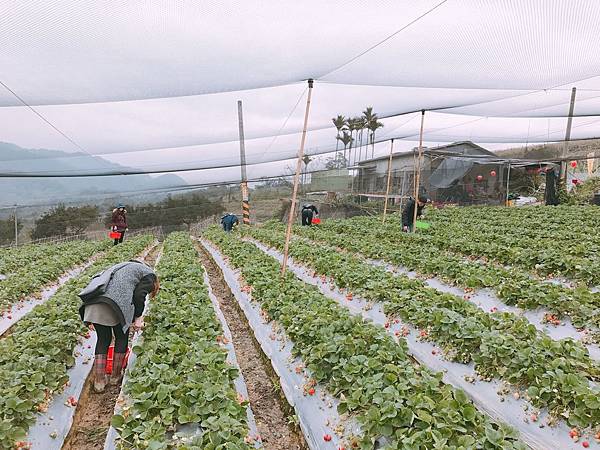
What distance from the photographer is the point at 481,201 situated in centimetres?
2534

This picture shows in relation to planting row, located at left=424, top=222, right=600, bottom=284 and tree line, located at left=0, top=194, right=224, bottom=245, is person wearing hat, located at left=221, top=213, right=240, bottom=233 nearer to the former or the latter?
tree line, located at left=0, top=194, right=224, bottom=245

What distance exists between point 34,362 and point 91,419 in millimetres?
703

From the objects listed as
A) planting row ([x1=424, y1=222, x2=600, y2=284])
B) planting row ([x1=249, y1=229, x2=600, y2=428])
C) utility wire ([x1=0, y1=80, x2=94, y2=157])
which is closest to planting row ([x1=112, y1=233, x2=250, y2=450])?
planting row ([x1=249, y1=229, x2=600, y2=428])

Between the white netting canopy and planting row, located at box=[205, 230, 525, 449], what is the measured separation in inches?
144

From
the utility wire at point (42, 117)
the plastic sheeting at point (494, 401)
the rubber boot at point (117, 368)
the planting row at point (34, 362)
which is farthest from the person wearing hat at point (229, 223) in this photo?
the rubber boot at point (117, 368)

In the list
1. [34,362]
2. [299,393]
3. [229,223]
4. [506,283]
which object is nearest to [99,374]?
[34,362]

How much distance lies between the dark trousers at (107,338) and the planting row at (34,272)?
2984 millimetres

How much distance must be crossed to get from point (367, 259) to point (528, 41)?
4858 mm

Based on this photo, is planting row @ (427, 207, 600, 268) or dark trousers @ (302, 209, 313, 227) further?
dark trousers @ (302, 209, 313, 227)

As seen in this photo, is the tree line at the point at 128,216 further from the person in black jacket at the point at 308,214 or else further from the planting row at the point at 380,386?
the planting row at the point at 380,386

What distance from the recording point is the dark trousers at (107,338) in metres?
4.18

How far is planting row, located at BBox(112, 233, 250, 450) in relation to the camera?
2.84 meters

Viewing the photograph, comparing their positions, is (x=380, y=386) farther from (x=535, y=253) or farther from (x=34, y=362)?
(x=535, y=253)

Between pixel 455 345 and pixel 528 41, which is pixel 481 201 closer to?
pixel 528 41
